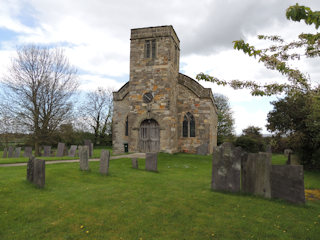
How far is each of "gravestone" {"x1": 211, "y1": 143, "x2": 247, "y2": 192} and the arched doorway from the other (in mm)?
12011

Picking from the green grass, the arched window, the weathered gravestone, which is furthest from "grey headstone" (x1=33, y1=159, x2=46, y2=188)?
the arched window

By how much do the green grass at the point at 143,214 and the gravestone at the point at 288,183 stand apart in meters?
0.24

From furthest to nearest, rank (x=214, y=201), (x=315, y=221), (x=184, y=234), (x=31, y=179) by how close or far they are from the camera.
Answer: (x=31, y=179) < (x=214, y=201) < (x=315, y=221) < (x=184, y=234)

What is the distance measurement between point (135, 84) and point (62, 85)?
7.94 metres

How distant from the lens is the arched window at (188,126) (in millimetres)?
21109

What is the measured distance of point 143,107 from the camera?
19859 mm

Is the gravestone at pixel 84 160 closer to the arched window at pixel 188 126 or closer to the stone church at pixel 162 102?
Result: the stone church at pixel 162 102

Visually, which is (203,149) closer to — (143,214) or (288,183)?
(288,183)

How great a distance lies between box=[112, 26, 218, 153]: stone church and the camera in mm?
19406

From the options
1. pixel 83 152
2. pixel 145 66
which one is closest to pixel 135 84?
pixel 145 66

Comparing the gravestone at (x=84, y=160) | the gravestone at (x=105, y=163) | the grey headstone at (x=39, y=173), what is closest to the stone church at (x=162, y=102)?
the gravestone at (x=84, y=160)

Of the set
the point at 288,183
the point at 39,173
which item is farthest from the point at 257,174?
the point at 39,173

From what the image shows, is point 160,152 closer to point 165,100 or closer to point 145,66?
point 165,100

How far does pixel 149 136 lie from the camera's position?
782 inches
